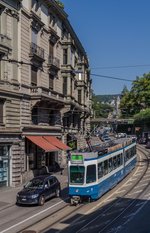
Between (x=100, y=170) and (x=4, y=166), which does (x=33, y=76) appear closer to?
(x=4, y=166)

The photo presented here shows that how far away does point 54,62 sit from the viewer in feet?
154

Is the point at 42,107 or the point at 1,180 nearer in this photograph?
the point at 1,180

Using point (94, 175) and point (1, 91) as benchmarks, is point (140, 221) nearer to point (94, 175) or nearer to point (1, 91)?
point (94, 175)

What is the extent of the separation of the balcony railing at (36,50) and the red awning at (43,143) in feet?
26.9

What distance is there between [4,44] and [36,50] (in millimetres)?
6851

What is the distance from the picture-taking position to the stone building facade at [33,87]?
3512cm

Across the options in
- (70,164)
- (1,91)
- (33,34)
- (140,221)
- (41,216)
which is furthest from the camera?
(33,34)

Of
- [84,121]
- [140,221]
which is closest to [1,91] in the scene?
[140,221]

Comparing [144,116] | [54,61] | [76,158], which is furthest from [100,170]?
[144,116]

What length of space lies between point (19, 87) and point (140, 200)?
15.7m

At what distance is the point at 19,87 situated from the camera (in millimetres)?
37031

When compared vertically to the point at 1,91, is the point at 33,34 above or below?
above

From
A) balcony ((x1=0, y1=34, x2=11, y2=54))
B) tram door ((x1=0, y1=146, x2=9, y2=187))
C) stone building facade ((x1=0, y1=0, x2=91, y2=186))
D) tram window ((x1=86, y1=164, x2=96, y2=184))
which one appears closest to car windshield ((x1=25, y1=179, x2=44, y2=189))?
tram window ((x1=86, y1=164, x2=96, y2=184))

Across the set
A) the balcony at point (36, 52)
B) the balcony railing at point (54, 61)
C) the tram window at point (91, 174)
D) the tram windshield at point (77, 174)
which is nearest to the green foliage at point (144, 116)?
the balcony railing at point (54, 61)
